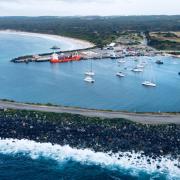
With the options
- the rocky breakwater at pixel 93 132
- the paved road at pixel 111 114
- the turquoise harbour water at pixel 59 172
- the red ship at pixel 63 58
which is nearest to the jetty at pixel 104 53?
the red ship at pixel 63 58

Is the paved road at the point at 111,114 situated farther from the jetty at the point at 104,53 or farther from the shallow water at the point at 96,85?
the jetty at the point at 104,53

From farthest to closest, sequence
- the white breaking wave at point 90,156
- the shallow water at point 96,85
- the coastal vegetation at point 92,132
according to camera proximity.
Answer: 1. the shallow water at point 96,85
2. the coastal vegetation at point 92,132
3. the white breaking wave at point 90,156

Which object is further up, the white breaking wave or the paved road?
the paved road

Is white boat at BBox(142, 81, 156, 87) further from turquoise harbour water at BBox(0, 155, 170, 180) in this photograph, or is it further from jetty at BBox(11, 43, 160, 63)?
turquoise harbour water at BBox(0, 155, 170, 180)

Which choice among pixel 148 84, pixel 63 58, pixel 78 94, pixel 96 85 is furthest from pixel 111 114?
pixel 63 58

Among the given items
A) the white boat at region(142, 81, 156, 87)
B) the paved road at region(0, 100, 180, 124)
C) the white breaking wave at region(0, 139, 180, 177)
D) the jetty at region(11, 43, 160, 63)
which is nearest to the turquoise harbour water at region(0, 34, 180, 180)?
the white breaking wave at region(0, 139, 180, 177)

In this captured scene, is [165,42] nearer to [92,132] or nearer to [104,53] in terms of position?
[104,53]

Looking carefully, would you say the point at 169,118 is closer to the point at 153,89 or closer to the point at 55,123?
the point at 55,123
